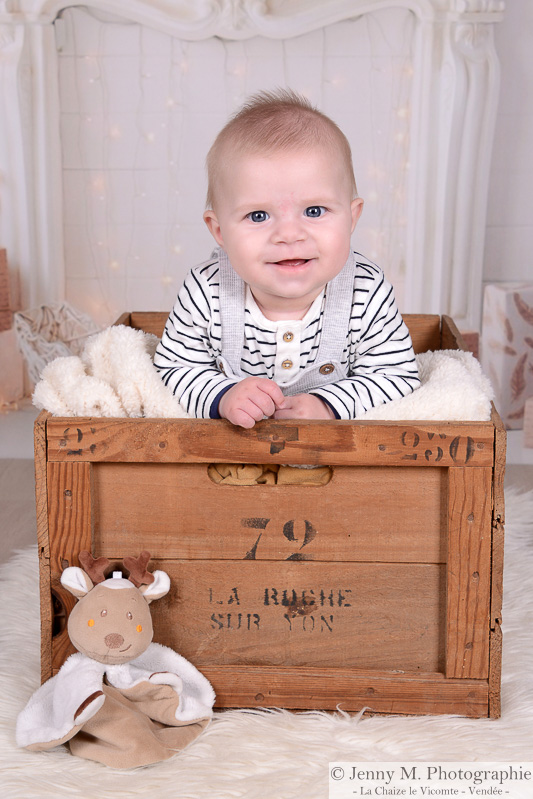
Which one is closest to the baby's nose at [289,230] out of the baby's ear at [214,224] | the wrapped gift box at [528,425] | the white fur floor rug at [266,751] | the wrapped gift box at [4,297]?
the baby's ear at [214,224]

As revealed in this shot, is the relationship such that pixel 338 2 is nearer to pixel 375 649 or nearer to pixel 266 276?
pixel 266 276

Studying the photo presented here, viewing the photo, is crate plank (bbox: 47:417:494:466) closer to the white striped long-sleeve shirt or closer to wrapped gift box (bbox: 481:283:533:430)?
the white striped long-sleeve shirt

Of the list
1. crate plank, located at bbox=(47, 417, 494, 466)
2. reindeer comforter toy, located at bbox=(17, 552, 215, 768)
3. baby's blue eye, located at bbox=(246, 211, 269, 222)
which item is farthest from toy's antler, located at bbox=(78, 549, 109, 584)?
baby's blue eye, located at bbox=(246, 211, 269, 222)

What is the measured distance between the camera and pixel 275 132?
1062 millimetres

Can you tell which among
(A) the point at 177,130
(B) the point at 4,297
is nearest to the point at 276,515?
(B) the point at 4,297

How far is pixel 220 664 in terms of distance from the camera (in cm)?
108

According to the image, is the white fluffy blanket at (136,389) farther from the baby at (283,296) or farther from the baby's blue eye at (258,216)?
the baby's blue eye at (258,216)

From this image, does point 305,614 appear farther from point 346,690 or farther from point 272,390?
point 272,390

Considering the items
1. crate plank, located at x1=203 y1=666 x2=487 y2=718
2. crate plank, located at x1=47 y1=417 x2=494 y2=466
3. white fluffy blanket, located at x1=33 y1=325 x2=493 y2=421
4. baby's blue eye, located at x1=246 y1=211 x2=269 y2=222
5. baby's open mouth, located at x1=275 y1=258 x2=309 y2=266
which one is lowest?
crate plank, located at x1=203 y1=666 x2=487 y2=718

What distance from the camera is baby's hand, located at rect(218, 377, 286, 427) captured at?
0.98 meters

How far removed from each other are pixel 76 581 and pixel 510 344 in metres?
1.58

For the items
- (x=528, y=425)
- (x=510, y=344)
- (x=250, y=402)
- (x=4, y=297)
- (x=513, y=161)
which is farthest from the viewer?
(x=513, y=161)

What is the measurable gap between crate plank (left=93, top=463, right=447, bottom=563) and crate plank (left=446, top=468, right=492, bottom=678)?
0.06 ft

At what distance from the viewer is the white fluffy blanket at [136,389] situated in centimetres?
104
